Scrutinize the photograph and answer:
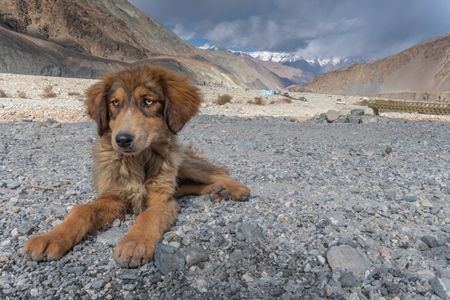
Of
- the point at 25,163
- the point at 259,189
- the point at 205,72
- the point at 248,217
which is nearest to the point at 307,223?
the point at 248,217

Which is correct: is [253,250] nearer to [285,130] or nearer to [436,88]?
[285,130]

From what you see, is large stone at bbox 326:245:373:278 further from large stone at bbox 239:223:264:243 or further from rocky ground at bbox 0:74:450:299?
large stone at bbox 239:223:264:243

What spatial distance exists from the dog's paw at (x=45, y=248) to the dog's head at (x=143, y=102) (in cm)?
107

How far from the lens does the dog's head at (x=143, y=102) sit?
3924mm

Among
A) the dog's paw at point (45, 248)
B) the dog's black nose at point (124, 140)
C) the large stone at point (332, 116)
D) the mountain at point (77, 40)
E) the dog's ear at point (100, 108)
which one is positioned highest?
the mountain at point (77, 40)

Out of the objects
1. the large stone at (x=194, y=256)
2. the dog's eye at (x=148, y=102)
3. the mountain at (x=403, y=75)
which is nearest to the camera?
the large stone at (x=194, y=256)

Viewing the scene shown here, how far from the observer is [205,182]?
5207 millimetres

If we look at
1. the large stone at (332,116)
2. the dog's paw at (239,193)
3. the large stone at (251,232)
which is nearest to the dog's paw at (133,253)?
the large stone at (251,232)

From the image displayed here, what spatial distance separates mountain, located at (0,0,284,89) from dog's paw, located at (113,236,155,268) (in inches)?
2247

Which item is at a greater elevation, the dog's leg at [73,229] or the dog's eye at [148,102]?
the dog's eye at [148,102]

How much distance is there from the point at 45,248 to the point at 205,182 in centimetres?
252

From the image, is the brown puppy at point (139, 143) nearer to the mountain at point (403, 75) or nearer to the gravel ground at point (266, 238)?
Answer: the gravel ground at point (266, 238)

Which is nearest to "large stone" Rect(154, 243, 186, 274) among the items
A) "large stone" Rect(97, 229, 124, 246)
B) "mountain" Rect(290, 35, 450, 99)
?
"large stone" Rect(97, 229, 124, 246)

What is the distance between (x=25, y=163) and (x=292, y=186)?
4625mm
